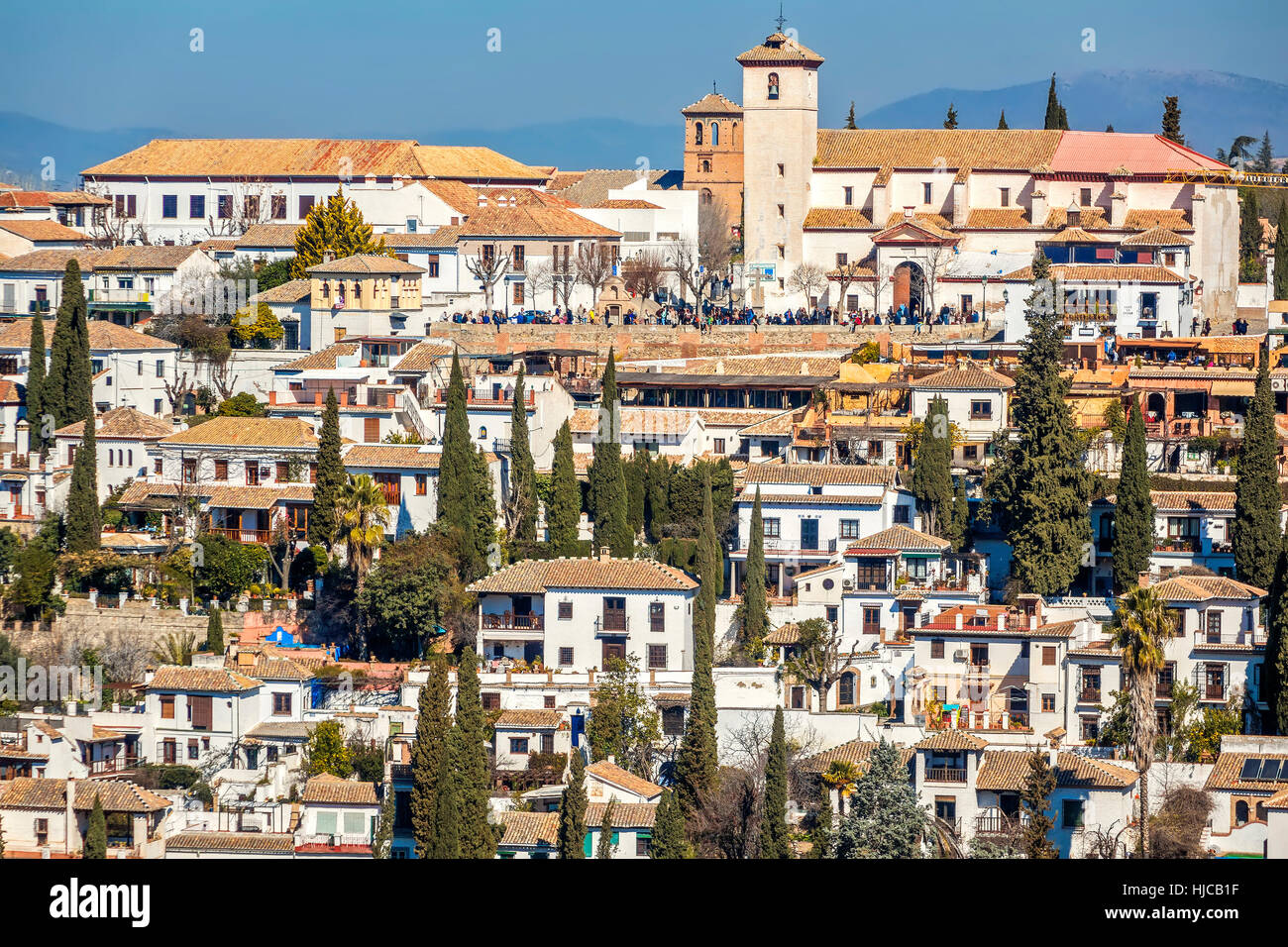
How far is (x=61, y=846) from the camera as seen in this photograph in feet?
97.3

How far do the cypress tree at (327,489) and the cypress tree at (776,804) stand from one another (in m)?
12.5

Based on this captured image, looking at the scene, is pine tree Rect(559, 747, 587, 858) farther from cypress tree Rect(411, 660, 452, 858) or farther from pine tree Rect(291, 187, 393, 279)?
pine tree Rect(291, 187, 393, 279)

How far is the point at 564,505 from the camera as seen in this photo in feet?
129

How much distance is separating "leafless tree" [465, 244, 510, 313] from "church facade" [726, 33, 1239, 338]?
779cm

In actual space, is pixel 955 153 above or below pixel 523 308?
above

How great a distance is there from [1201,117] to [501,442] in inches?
1218

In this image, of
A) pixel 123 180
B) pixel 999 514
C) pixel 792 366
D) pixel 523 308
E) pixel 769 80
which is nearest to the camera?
pixel 999 514

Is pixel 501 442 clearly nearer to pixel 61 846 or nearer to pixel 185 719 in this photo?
pixel 185 719

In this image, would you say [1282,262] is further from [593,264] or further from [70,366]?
[70,366]

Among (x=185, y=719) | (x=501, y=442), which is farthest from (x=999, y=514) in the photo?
(x=185, y=719)

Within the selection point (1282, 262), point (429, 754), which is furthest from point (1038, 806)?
point (1282, 262)

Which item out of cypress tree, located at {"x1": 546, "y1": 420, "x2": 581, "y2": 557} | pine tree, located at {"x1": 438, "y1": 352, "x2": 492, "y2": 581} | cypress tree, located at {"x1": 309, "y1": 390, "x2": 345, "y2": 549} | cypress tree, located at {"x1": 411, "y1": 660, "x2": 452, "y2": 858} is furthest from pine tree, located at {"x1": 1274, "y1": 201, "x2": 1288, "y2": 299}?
cypress tree, located at {"x1": 411, "y1": 660, "x2": 452, "y2": 858}

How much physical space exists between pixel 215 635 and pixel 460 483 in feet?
17.6

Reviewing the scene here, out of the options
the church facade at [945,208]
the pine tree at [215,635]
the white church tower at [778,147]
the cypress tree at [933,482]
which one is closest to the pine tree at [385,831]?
the pine tree at [215,635]
